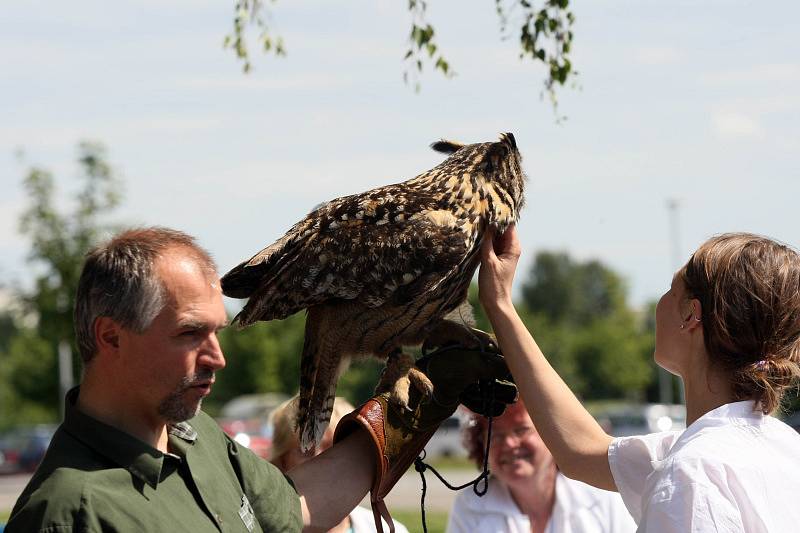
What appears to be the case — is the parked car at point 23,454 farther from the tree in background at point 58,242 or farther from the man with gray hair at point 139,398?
the man with gray hair at point 139,398

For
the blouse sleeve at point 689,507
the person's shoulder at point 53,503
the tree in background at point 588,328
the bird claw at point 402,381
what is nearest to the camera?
the person's shoulder at point 53,503

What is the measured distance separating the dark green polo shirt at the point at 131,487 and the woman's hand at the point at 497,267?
798 millimetres

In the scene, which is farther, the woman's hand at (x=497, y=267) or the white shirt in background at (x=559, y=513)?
the white shirt in background at (x=559, y=513)

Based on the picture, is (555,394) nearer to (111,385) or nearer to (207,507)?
(207,507)

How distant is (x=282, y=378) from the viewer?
4953 centimetres

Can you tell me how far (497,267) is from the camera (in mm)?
2842

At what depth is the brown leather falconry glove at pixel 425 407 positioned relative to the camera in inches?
117

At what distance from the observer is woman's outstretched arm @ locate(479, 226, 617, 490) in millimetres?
2740

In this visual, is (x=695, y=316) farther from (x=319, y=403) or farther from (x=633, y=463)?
(x=319, y=403)

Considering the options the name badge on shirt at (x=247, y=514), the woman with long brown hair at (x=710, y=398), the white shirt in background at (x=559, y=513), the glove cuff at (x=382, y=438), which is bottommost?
the white shirt in background at (x=559, y=513)

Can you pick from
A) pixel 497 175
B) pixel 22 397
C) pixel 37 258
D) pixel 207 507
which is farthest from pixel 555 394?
pixel 22 397

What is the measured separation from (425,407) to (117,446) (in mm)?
1160

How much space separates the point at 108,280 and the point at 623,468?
1.39 metres

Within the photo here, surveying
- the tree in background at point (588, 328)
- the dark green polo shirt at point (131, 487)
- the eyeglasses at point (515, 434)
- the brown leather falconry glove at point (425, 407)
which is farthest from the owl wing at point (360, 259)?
the tree in background at point (588, 328)
